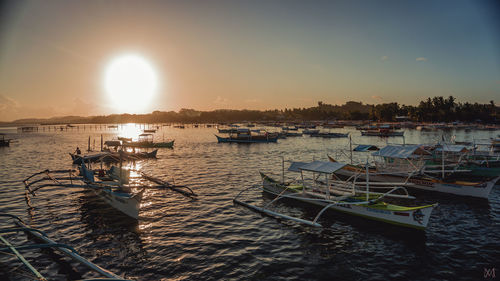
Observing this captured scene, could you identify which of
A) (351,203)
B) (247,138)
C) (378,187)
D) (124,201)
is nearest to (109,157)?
(124,201)

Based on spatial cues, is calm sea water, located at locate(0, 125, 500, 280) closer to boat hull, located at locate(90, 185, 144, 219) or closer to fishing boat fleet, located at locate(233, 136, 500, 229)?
boat hull, located at locate(90, 185, 144, 219)

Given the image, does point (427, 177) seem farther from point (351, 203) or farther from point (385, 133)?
point (385, 133)

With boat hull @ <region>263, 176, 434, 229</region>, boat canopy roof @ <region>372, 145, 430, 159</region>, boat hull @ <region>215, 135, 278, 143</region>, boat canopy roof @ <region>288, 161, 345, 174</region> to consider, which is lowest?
boat hull @ <region>263, 176, 434, 229</region>

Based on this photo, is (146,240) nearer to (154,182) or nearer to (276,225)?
(276,225)

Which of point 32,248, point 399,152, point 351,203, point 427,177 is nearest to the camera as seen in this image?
point 32,248

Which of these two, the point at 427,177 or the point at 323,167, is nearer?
the point at 323,167

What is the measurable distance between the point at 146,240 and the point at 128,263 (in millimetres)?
2682

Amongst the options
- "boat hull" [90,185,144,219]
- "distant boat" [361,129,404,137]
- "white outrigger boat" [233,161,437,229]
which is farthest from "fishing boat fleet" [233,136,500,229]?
"distant boat" [361,129,404,137]

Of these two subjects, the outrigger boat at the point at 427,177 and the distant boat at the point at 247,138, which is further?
the distant boat at the point at 247,138

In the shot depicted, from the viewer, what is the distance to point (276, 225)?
1903cm

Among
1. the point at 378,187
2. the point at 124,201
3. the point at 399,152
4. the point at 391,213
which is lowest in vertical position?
the point at 391,213

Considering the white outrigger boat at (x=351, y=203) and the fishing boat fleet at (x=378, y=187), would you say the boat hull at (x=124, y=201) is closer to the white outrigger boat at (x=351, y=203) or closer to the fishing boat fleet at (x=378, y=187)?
the fishing boat fleet at (x=378, y=187)

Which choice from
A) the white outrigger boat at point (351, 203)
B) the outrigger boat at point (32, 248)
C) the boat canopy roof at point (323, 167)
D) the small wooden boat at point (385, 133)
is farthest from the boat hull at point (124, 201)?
the small wooden boat at point (385, 133)

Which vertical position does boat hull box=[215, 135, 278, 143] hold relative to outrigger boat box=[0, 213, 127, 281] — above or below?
above
